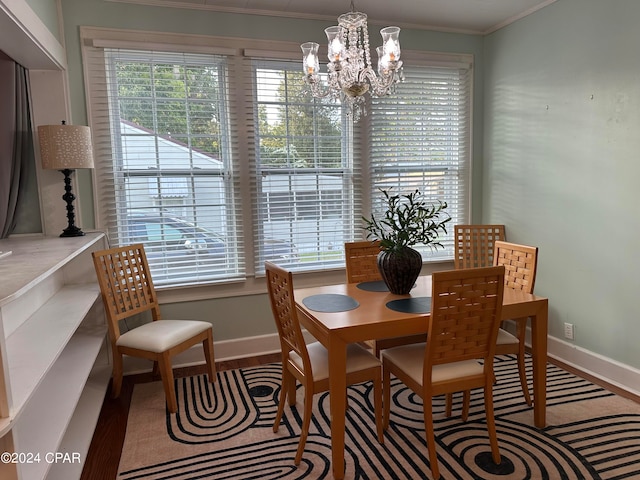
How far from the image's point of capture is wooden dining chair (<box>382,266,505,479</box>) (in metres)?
1.98

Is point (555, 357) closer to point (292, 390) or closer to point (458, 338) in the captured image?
point (458, 338)

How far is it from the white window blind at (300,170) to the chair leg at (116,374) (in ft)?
3.96

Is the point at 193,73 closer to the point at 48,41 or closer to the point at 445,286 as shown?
the point at 48,41

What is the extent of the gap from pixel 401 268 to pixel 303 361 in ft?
2.55

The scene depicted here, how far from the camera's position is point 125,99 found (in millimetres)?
3164

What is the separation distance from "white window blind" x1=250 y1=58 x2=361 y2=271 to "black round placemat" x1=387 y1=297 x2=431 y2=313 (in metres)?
1.42

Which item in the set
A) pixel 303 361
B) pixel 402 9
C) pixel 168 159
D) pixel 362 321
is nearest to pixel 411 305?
pixel 362 321

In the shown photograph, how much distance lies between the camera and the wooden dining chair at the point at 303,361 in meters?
2.13

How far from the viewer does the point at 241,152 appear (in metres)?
3.47

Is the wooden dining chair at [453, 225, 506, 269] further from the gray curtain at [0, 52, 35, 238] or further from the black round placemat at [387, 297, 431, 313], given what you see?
the gray curtain at [0, 52, 35, 238]

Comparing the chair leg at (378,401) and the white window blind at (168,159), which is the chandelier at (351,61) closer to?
the white window blind at (168,159)

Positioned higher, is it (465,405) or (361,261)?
(361,261)

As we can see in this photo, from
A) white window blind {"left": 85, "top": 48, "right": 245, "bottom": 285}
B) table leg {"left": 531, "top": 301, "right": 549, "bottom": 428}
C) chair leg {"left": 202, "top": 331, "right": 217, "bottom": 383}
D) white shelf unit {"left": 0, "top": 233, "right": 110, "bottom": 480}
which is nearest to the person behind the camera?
white shelf unit {"left": 0, "top": 233, "right": 110, "bottom": 480}

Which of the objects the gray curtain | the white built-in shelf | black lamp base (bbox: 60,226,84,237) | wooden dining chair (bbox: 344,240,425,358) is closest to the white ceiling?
the gray curtain
